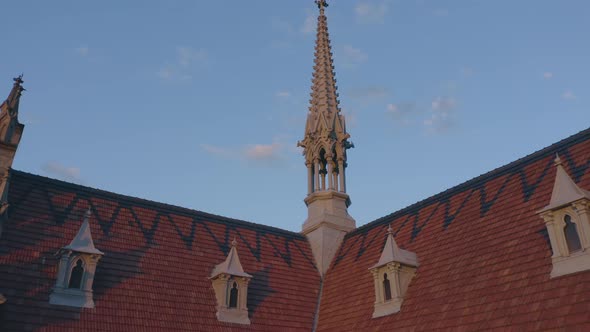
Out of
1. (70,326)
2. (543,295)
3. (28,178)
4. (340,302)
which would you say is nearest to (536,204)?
(543,295)

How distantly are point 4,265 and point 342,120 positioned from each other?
57.0 feet

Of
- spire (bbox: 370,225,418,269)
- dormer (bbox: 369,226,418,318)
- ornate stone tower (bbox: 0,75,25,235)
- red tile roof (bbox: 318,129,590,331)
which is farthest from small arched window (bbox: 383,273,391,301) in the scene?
ornate stone tower (bbox: 0,75,25,235)

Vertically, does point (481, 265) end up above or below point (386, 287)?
below

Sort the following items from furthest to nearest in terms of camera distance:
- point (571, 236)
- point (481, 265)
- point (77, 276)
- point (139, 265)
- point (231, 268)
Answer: point (231, 268) → point (139, 265) → point (77, 276) → point (481, 265) → point (571, 236)

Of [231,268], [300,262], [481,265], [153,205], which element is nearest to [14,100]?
[153,205]

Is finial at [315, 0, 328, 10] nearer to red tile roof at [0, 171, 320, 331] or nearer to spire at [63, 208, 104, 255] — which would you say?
red tile roof at [0, 171, 320, 331]

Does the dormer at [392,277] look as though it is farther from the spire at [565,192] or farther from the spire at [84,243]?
the spire at [84,243]

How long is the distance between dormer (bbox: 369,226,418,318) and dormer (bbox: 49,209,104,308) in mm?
8966

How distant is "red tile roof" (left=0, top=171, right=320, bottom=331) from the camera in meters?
A: 15.7

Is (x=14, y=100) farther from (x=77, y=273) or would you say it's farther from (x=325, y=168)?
(x=325, y=168)

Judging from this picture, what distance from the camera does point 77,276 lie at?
54.2ft

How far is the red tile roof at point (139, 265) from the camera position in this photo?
619 inches

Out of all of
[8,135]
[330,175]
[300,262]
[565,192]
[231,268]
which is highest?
[330,175]

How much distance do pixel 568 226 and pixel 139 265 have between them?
13.2m
